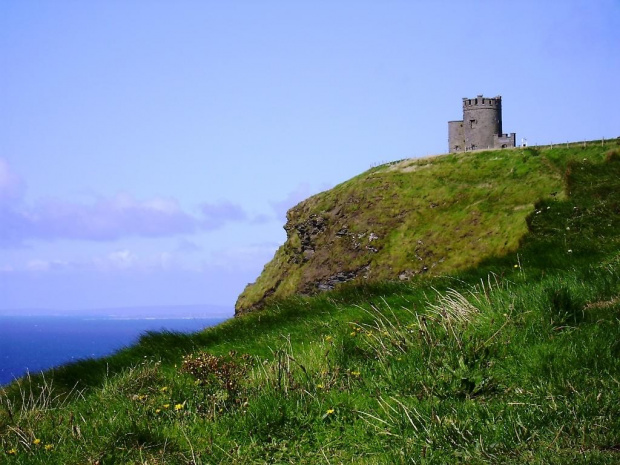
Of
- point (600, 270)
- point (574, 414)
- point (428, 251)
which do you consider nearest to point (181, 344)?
point (600, 270)

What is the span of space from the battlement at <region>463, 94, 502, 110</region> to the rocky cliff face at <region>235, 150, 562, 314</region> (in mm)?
25417

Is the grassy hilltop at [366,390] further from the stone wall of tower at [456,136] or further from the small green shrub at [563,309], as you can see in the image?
the stone wall of tower at [456,136]

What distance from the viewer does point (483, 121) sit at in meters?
107

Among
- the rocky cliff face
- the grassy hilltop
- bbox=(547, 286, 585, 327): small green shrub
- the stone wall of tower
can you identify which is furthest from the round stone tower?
bbox=(547, 286, 585, 327): small green shrub

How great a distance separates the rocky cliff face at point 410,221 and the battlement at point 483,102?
1001 inches

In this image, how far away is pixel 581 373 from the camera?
9969 mm

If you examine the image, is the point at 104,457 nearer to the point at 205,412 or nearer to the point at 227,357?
the point at 205,412

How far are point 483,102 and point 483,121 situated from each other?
286 cm

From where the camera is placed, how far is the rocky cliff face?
194 feet

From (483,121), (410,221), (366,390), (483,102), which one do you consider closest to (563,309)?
(366,390)

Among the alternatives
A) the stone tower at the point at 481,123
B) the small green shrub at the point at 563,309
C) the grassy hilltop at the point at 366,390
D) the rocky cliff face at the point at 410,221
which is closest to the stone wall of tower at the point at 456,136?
the stone tower at the point at 481,123

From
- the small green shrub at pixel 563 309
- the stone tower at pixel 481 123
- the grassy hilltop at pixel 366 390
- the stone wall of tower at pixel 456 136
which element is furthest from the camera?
the stone wall of tower at pixel 456 136

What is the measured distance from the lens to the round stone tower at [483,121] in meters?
107

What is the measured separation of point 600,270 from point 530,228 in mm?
26661
